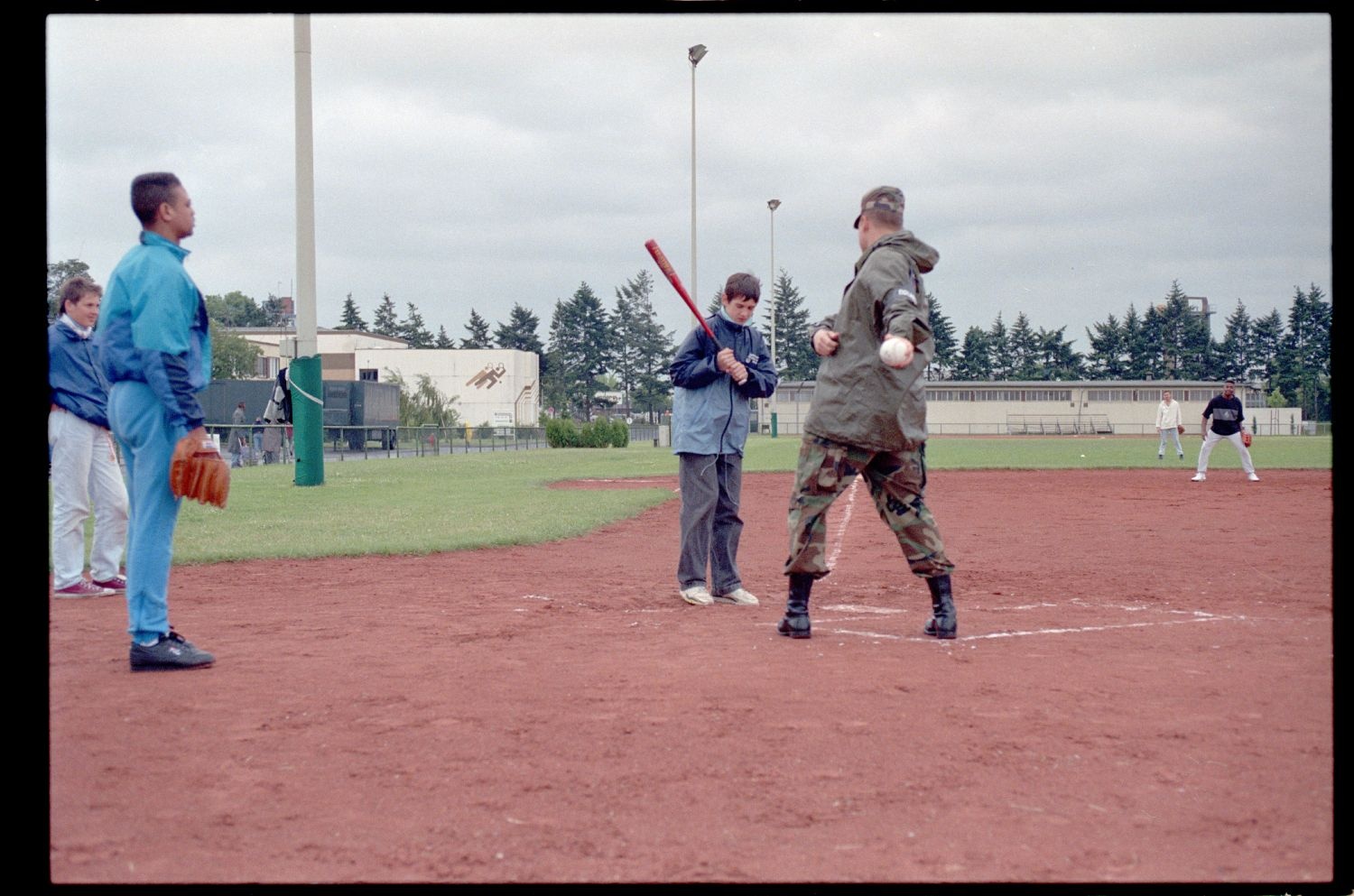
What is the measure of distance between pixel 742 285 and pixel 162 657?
Answer: 3892 mm

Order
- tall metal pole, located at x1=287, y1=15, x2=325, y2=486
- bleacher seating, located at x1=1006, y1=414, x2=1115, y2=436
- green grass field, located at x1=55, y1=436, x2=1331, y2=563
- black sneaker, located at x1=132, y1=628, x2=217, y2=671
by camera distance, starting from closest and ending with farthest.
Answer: black sneaker, located at x1=132, y1=628, x2=217, y2=671 → green grass field, located at x1=55, y1=436, x2=1331, y2=563 → tall metal pole, located at x1=287, y1=15, x2=325, y2=486 → bleacher seating, located at x1=1006, y1=414, x2=1115, y2=436

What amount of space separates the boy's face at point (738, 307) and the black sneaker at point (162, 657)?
12.0 ft

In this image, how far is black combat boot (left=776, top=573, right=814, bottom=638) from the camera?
5.57 metres

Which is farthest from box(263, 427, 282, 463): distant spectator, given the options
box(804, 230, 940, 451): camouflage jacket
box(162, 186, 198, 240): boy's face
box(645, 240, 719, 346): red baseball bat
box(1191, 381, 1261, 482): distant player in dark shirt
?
box(804, 230, 940, 451): camouflage jacket

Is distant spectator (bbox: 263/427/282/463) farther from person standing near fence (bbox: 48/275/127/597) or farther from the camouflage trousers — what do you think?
the camouflage trousers

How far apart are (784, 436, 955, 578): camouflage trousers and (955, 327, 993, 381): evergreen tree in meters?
101

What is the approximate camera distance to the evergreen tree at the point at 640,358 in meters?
101

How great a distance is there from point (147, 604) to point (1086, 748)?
13.0 feet

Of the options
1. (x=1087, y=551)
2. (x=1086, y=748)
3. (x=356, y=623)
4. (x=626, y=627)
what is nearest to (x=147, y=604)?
(x=356, y=623)

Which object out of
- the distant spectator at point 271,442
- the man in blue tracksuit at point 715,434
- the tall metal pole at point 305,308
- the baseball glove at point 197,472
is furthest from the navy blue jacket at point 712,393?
the distant spectator at point 271,442

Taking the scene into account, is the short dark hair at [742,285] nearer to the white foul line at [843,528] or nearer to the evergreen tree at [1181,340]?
the white foul line at [843,528]

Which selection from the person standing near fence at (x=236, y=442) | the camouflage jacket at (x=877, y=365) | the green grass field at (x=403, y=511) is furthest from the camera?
the person standing near fence at (x=236, y=442)

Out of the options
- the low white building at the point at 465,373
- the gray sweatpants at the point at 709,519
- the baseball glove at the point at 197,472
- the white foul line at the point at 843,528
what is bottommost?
the white foul line at the point at 843,528

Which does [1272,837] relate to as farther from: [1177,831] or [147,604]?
[147,604]
